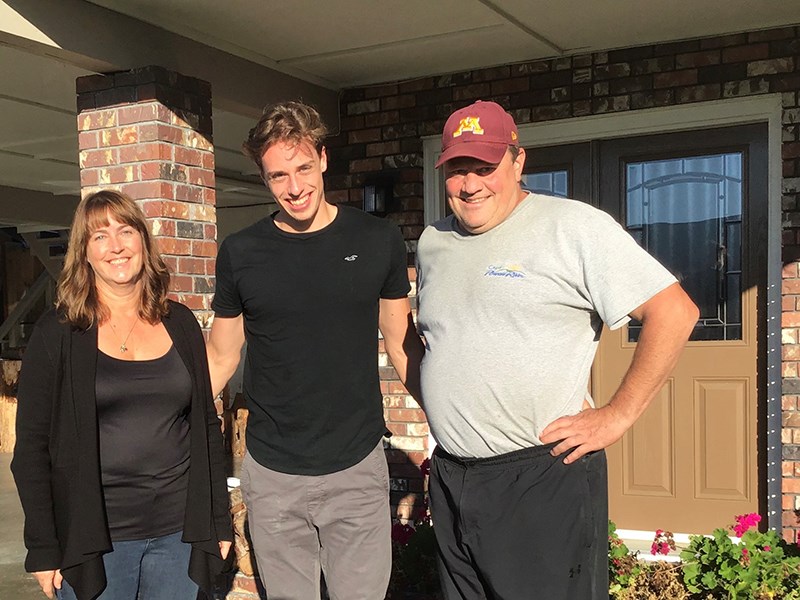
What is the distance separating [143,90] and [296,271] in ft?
6.49

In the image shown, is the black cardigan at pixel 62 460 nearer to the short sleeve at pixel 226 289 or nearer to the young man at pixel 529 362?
the short sleeve at pixel 226 289

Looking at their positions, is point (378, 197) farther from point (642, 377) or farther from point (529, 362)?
point (642, 377)

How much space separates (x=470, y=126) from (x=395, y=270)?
540mm

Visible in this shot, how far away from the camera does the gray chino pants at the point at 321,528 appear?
245 cm

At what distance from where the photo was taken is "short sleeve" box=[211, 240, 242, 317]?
2.46 m

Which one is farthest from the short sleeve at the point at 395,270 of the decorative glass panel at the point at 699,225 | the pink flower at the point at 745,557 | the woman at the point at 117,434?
the decorative glass panel at the point at 699,225

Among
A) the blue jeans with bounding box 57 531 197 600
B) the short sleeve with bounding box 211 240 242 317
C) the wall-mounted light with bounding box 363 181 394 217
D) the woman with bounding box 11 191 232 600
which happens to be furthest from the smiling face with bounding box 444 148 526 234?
the wall-mounted light with bounding box 363 181 394 217

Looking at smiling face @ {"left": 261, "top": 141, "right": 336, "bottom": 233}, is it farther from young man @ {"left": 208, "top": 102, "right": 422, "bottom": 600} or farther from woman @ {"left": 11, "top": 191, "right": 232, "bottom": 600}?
woman @ {"left": 11, "top": 191, "right": 232, "bottom": 600}

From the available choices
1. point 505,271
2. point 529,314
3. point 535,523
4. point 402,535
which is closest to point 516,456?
point 535,523

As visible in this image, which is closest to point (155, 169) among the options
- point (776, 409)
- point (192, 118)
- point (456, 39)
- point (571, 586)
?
point (192, 118)

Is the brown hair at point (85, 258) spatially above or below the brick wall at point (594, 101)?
below

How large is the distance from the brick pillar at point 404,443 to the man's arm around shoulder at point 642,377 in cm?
296

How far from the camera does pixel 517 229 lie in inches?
86.6

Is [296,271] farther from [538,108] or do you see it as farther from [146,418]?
[538,108]
